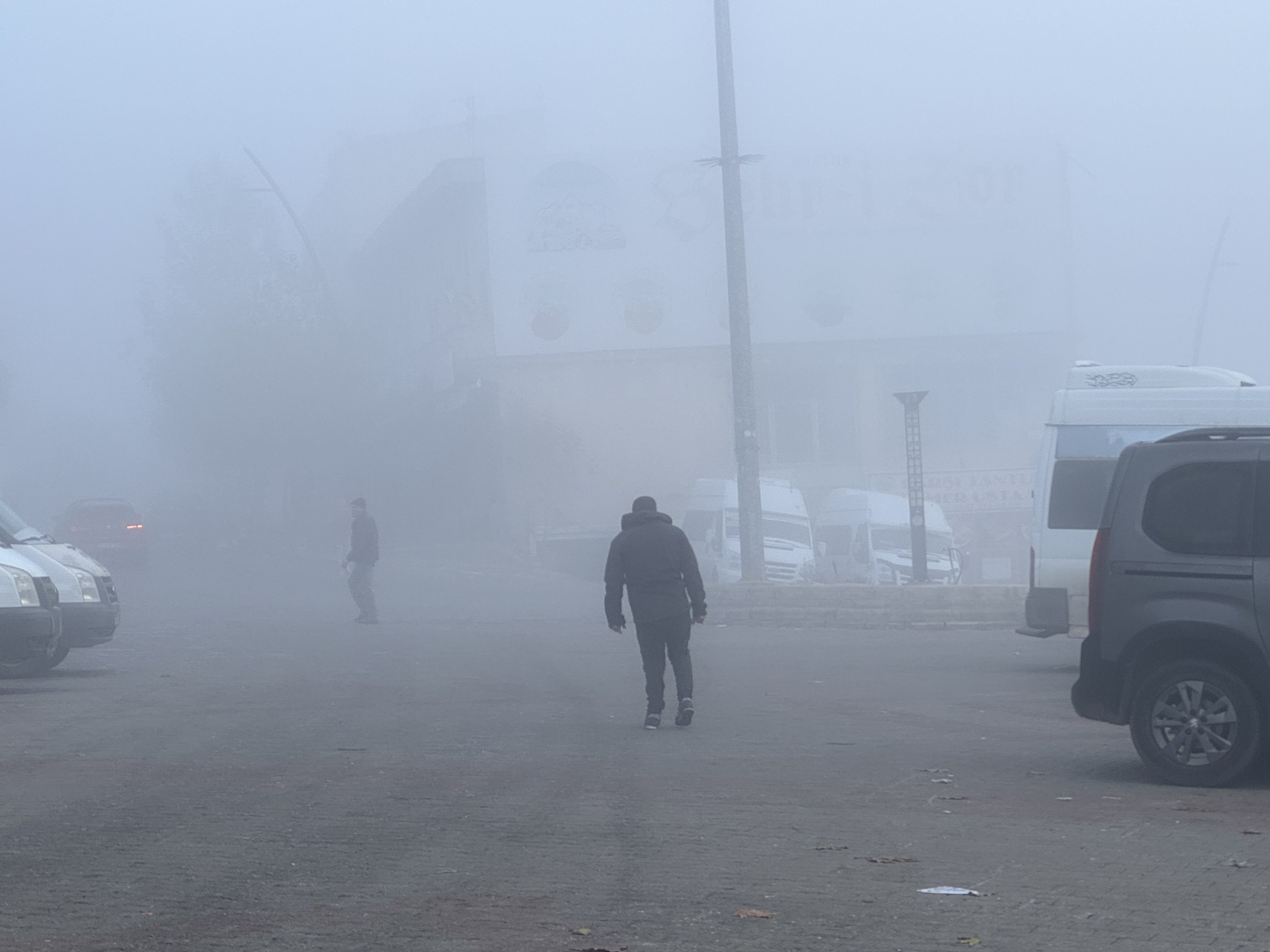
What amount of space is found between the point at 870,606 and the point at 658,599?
36.5 ft

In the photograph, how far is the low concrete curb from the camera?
21.5 meters

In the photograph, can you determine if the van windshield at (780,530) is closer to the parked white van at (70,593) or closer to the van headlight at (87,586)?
the parked white van at (70,593)

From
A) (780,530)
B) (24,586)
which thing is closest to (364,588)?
(24,586)

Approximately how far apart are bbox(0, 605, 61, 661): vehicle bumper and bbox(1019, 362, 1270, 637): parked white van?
28.7 ft

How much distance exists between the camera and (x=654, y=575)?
11617 millimetres

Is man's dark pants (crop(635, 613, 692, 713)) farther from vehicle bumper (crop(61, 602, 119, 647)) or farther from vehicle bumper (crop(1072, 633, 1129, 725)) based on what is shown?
vehicle bumper (crop(61, 602, 119, 647))

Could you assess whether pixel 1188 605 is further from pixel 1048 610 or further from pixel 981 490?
pixel 981 490

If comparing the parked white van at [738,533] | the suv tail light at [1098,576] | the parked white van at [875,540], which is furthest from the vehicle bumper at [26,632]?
the parked white van at [875,540]

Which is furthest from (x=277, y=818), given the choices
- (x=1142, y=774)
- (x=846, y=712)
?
(x=846, y=712)

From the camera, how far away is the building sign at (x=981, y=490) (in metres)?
38.5

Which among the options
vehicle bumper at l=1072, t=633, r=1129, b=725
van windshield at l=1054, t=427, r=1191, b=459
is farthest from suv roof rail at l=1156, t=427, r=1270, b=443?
van windshield at l=1054, t=427, r=1191, b=459

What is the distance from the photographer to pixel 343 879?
21.5 ft

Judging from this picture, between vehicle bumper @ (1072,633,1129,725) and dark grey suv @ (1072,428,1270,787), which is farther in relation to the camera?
vehicle bumper @ (1072,633,1129,725)

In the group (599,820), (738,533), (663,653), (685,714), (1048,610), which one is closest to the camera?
(599,820)
